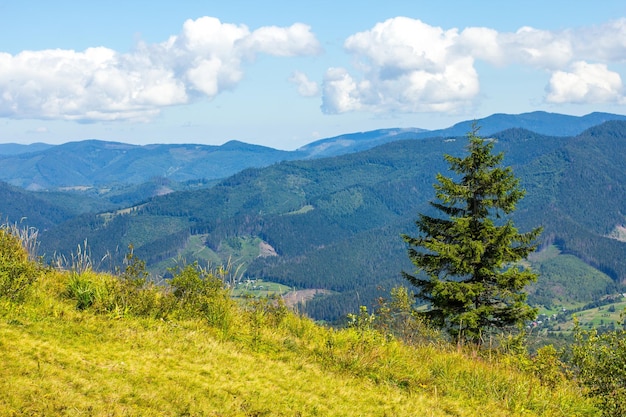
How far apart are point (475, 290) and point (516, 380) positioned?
9.23 meters

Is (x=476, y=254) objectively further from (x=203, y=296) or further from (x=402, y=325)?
(x=203, y=296)

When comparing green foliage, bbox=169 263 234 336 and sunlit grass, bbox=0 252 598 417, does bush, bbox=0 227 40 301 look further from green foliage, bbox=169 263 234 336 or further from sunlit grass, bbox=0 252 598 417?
green foliage, bbox=169 263 234 336

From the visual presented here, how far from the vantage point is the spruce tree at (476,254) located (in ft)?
63.2

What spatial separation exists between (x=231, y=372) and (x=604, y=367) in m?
6.98

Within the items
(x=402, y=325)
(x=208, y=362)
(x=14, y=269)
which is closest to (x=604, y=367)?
(x=402, y=325)

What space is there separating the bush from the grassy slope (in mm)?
269

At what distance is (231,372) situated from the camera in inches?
325

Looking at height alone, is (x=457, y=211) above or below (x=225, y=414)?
above

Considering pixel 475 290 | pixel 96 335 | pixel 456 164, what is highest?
pixel 456 164

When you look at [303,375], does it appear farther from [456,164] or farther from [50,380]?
[456,164]

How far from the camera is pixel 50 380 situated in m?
6.70

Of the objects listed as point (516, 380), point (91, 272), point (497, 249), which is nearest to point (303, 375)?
point (516, 380)

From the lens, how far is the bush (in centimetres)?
918

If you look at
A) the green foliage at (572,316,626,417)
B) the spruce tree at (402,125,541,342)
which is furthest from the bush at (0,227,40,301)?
the spruce tree at (402,125,541,342)
